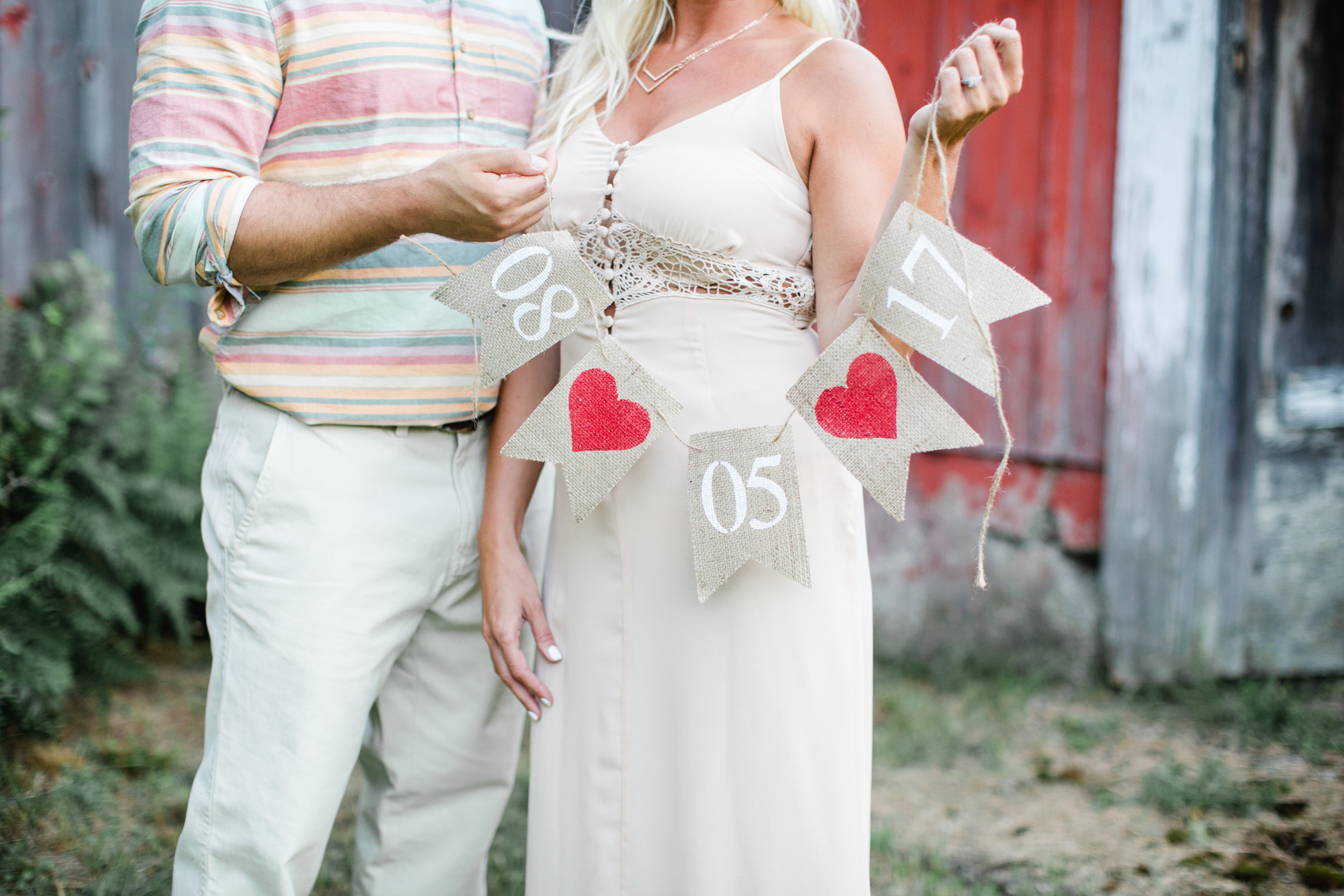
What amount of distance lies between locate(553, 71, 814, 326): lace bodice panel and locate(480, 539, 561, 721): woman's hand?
48 centimetres

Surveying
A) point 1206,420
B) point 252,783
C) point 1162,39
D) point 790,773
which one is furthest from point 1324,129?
point 252,783

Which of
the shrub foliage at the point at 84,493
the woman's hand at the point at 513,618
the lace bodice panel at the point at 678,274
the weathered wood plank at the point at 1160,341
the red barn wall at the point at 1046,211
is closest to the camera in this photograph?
the lace bodice panel at the point at 678,274

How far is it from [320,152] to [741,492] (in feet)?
2.94

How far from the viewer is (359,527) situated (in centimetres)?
167

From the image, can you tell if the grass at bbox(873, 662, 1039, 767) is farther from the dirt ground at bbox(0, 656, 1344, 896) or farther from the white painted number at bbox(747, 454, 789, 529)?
the white painted number at bbox(747, 454, 789, 529)

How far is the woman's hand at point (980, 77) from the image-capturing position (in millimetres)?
1208

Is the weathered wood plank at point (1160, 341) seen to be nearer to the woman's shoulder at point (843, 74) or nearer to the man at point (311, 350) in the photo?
the woman's shoulder at point (843, 74)

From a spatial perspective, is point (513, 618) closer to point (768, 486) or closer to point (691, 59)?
point (768, 486)

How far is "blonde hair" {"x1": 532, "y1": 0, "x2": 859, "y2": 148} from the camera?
1740 mm

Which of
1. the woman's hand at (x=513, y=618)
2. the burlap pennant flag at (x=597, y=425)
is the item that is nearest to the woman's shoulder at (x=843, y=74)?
the burlap pennant flag at (x=597, y=425)

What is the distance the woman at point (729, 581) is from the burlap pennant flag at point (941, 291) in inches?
5.2

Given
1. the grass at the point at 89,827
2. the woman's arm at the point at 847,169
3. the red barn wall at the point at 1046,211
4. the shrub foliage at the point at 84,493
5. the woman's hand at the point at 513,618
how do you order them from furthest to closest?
the red barn wall at the point at 1046,211
the shrub foliage at the point at 84,493
the grass at the point at 89,827
the woman's hand at the point at 513,618
the woman's arm at the point at 847,169

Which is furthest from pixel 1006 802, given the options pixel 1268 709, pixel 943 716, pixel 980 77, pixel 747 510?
pixel 980 77

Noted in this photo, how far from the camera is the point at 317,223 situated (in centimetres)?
150
